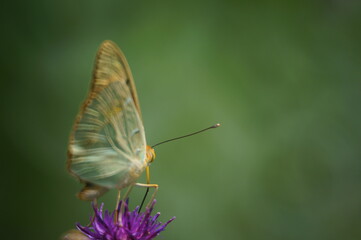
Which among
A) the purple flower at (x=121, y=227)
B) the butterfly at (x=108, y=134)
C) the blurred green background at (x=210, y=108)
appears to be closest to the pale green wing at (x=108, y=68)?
the butterfly at (x=108, y=134)

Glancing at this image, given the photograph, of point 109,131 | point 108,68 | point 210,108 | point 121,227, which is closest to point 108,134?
point 109,131

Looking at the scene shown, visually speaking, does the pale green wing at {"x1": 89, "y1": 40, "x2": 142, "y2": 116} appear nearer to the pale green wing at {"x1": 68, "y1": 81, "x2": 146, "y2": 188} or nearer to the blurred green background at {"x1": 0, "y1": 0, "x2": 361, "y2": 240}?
the pale green wing at {"x1": 68, "y1": 81, "x2": 146, "y2": 188}

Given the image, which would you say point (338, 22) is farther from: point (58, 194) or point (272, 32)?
point (58, 194)

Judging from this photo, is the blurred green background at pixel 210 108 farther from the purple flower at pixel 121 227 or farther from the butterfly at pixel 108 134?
the butterfly at pixel 108 134

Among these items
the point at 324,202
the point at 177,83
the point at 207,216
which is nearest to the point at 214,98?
the point at 177,83

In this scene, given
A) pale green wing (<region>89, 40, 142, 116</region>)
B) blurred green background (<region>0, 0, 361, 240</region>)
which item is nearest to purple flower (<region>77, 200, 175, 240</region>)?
pale green wing (<region>89, 40, 142, 116</region>)

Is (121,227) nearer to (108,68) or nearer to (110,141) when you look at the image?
(110,141)
